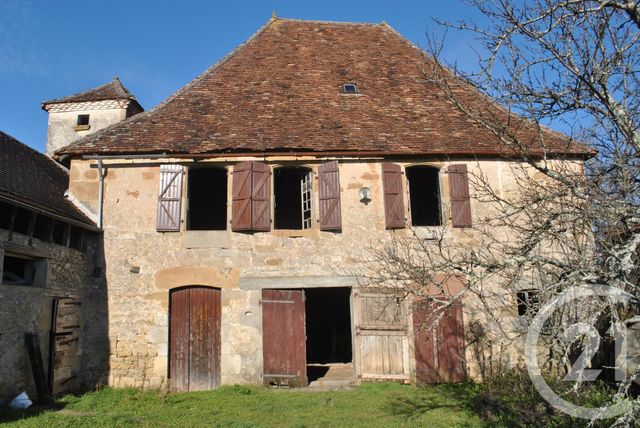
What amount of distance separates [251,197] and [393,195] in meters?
2.90

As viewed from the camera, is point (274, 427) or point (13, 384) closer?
point (274, 427)

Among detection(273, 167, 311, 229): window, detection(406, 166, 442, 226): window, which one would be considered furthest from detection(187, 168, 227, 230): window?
detection(406, 166, 442, 226): window

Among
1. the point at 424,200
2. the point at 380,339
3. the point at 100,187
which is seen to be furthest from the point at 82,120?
the point at 380,339

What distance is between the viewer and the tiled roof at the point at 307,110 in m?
10.4

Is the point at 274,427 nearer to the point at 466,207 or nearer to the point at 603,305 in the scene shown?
the point at 603,305

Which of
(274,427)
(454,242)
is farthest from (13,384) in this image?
(454,242)

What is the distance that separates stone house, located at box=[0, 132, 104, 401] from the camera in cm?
760

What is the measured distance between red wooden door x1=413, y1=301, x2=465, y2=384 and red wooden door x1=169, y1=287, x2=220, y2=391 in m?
3.89

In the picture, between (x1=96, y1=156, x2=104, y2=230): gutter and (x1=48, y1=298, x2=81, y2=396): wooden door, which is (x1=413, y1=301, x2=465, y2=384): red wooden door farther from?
(x1=96, y1=156, x2=104, y2=230): gutter

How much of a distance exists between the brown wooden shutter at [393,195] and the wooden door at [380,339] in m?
1.48

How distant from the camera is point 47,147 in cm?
1426

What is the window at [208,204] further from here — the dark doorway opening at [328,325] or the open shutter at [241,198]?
the open shutter at [241,198]

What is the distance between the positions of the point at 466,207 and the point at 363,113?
3.28 meters
